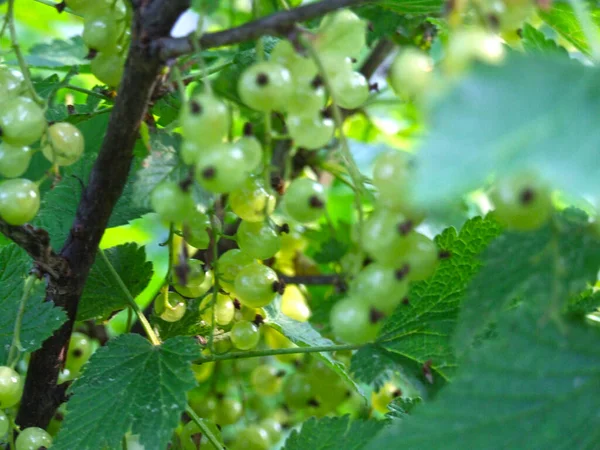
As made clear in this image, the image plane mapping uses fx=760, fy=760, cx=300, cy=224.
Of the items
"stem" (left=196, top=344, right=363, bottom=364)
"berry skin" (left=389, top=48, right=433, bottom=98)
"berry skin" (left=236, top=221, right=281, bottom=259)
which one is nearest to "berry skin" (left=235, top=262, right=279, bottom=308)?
"berry skin" (left=236, top=221, right=281, bottom=259)

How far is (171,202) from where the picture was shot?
0.63m

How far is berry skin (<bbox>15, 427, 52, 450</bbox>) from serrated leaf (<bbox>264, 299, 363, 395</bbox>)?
337mm

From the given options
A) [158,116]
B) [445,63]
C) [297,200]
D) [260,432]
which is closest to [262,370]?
[260,432]

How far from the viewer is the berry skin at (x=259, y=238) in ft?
2.67

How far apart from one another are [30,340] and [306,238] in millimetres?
844

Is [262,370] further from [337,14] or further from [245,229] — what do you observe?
[337,14]

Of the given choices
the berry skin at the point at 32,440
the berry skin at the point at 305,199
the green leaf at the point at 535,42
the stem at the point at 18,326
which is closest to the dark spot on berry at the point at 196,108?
the berry skin at the point at 305,199

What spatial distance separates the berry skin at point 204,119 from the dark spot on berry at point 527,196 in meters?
0.23

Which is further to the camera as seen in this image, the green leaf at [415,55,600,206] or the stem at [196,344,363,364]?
the stem at [196,344,363,364]

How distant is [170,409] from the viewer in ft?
2.55

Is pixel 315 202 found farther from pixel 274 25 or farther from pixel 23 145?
pixel 23 145

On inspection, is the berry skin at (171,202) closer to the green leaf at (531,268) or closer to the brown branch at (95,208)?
the brown branch at (95,208)

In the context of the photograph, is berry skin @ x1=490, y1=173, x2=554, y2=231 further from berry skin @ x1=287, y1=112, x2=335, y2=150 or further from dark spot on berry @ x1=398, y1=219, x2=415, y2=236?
berry skin @ x1=287, y1=112, x2=335, y2=150

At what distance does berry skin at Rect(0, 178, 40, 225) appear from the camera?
714mm
